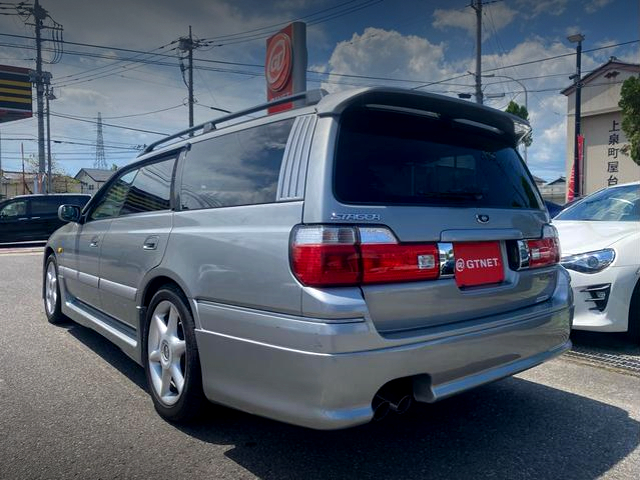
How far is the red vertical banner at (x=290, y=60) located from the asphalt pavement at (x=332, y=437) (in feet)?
33.2

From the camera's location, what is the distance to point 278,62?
13.4 m

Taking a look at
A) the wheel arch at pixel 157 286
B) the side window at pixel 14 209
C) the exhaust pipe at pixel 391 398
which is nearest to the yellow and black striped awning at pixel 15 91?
the side window at pixel 14 209

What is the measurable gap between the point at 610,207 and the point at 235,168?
463 cm

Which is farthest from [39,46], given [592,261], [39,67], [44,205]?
[592,261]

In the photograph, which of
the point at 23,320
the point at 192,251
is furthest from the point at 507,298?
the point at 23,320

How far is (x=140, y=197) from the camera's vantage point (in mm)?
3836

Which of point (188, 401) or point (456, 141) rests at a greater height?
point (456, 141)

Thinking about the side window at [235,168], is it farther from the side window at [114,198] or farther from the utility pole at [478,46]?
the utility pole at [478,46]

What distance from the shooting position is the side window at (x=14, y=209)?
1695 cm

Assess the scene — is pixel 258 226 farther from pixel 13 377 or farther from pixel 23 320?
pixel 23 320

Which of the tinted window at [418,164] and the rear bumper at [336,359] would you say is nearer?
the rear bumper at [336,359]

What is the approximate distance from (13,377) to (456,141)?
3615 mm

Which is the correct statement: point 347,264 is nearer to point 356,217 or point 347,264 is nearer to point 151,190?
point 356,217

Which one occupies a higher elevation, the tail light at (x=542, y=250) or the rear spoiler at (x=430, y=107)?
the rear spoiler at (x=430, y=107)
